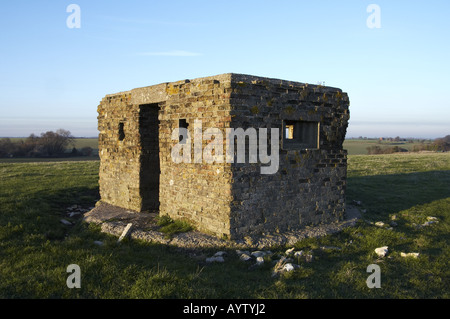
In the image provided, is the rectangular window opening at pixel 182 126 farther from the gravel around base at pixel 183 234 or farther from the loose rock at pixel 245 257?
the loose rock at pixel 245 257

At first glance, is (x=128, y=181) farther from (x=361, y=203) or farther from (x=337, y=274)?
(x=361, y=203)

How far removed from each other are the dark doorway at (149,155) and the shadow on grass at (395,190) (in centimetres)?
594

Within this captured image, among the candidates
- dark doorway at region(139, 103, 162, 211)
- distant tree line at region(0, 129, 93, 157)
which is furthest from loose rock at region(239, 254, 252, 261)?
distant tree line at region(0, 129, 93, 157)

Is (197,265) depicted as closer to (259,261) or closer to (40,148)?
(259,261)

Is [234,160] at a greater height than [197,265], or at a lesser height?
greater

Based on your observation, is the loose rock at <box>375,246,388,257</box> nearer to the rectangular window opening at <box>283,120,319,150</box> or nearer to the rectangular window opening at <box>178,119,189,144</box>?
the rectangular window opening at <box>283,120,319,150</box>

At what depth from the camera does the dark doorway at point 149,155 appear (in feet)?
25.6

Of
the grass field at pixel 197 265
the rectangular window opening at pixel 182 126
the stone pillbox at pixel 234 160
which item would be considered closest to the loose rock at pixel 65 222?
the grass field at pixel 197 265

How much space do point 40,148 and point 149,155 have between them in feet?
102

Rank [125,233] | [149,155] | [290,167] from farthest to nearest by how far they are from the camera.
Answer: [149,155], [290,167], [125,233]

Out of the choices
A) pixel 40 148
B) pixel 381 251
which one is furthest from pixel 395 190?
pixel 40 148

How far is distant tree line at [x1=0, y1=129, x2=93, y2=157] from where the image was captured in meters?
32.3

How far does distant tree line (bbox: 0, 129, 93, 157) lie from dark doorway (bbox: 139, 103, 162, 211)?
93.3 feet

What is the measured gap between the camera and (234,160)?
A: 223 inches
